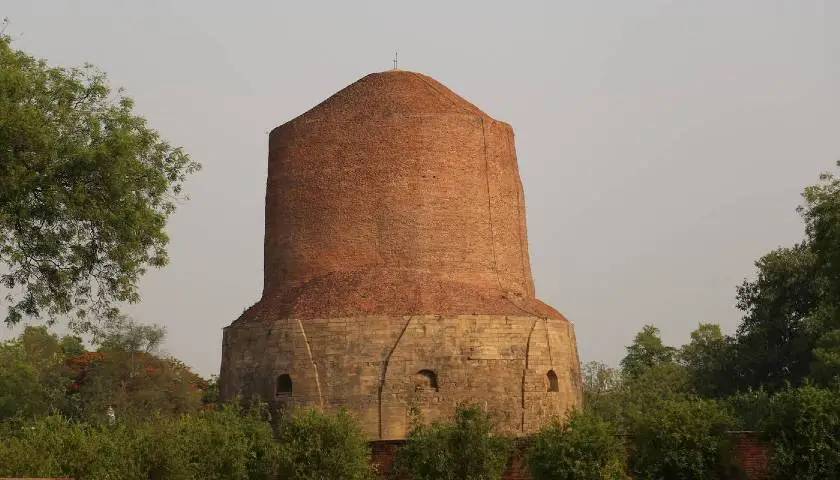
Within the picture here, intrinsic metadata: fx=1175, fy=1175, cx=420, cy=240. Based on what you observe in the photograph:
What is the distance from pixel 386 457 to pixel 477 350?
16.6ft

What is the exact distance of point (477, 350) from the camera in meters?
24.1

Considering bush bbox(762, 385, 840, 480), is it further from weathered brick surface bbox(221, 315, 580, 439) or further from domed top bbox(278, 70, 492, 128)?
domed top bbox(278, 70, 492, 128)

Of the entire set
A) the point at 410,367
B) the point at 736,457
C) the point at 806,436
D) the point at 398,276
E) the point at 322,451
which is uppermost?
the point at 398,276

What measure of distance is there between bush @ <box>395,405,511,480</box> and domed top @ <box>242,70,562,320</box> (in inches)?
234

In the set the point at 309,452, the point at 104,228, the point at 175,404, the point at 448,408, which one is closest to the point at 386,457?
the point at 309,452

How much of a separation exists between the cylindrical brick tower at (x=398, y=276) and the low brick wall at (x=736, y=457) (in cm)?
336

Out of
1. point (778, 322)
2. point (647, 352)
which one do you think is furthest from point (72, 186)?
point (647, 352)

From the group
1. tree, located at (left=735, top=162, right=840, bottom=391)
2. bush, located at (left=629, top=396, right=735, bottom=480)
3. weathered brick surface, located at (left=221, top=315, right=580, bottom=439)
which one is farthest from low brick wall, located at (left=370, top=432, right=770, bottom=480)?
tree, located at (left=735, top=162, right=840, bottom=391)

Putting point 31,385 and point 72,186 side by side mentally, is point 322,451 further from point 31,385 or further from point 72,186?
point 31,385

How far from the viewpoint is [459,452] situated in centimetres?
1827

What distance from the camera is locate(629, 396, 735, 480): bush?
17375mm

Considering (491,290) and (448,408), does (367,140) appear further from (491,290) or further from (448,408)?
(448,408)

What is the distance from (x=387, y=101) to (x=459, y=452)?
11112mm

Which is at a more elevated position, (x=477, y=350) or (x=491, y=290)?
(x=491, y=290)
